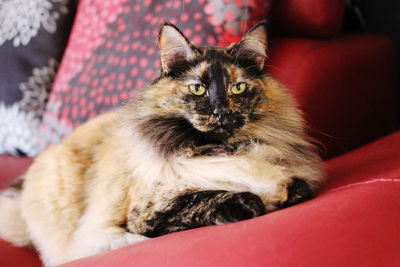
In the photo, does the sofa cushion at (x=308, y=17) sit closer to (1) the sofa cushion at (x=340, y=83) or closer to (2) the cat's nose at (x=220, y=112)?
(1) the sofa cushion at (x=340, y=83)

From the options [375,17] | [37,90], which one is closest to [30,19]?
[37,90]

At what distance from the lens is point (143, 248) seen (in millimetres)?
806

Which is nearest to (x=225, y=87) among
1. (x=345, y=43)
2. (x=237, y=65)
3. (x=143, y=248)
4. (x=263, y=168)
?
(x=237, y=65)

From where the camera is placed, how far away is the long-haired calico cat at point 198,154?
3.18 feet

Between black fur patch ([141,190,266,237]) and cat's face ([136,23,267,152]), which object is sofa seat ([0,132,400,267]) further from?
cat's face ([136,23,267,152])

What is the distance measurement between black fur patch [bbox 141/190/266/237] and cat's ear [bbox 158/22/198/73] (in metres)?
0.38

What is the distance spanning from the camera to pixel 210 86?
103 cm

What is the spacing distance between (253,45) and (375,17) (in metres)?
1.26

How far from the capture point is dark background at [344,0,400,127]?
198cm

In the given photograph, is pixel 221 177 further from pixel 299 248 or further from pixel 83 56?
pixel 83 56

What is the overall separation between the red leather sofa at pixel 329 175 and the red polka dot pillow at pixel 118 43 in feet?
0.72

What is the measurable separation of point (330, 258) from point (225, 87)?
1.74 feet

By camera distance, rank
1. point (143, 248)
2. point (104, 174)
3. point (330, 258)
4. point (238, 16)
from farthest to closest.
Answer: point (238, 16)
point (104, 174)
point (143, 248)
point (330, 258)

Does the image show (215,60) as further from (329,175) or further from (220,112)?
(329,175)
